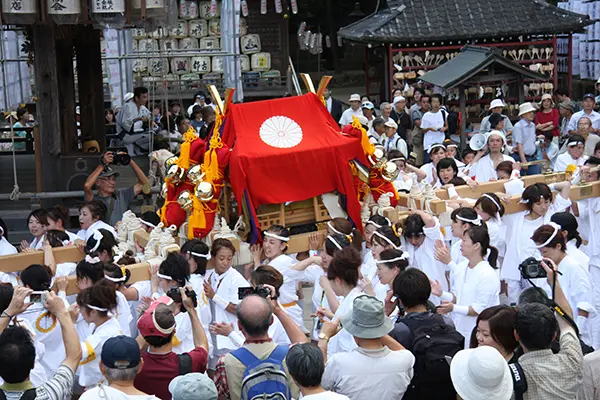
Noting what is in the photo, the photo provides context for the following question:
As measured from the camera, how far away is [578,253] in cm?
695

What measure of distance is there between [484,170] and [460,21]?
8.69 m

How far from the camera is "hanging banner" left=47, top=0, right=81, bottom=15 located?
9930mm

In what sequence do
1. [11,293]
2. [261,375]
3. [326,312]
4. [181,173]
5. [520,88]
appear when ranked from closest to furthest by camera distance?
[261,375]
[11,293]
[326,312]
[181,173]
[520,88]

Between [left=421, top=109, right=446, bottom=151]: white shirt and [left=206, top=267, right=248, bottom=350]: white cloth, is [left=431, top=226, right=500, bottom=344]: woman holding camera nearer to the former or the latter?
[left=206, top=267, right=248, bottom=350]: white cloth

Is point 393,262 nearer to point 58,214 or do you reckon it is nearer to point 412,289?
point 412,289

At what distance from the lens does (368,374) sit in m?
4.79

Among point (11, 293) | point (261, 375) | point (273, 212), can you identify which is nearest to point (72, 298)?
point (11, 293)

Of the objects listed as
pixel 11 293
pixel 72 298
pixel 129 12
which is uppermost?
pixel 129 12

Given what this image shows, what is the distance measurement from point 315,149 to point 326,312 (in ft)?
8.64

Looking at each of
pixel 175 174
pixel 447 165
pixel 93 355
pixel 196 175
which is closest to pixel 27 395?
pixel 93 355

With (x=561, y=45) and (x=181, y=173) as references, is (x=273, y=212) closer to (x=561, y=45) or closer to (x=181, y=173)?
(x=181, y=173)

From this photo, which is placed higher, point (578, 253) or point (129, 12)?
point (129, 12)

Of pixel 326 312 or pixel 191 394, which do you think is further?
pixel 326 312

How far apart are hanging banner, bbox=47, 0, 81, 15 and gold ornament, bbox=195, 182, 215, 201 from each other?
336cm
